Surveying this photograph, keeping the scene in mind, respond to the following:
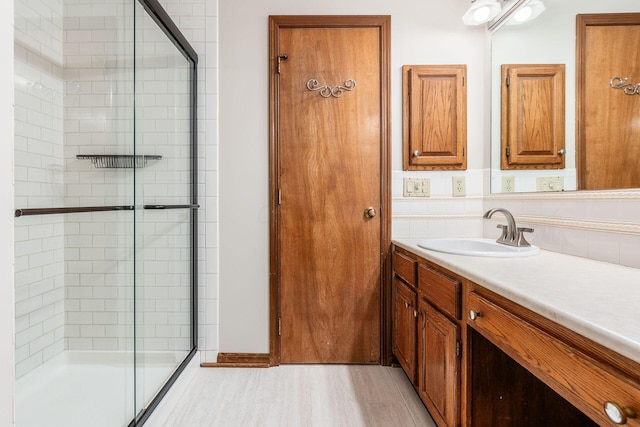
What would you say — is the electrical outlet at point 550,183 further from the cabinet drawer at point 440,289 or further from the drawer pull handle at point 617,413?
the drawer pull handle at point 617,413

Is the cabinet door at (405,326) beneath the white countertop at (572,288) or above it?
beneath

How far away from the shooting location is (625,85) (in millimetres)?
1258

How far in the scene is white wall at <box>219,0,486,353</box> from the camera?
2.18 meters

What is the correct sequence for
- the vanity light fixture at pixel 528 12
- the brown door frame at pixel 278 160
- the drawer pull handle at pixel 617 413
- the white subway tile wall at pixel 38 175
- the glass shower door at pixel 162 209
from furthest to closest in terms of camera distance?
the brown door frame at pixel 278 160 < the vanity light fixture at pixel 528 12 < the glass shower door at pixel 162 209 < the white subway tile wall at pixel 38 175 < the drawer pull handle at pixel 617 413

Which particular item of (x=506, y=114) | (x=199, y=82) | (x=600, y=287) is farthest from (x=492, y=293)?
(x=199, y=82)

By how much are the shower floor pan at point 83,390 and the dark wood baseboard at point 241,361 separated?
596mm

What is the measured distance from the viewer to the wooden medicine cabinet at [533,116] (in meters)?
1.62

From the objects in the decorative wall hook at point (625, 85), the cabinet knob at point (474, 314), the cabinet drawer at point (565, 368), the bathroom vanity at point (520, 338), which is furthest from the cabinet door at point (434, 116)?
the cabinet drawer at point (565, 368)

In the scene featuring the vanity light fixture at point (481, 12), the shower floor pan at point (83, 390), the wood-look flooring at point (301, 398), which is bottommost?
the wood-look flooring at point (301, 398)

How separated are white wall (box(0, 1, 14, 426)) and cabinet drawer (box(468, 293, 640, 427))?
129 centimetres

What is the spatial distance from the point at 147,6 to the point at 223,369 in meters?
1.99

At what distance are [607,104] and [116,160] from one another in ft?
6.44

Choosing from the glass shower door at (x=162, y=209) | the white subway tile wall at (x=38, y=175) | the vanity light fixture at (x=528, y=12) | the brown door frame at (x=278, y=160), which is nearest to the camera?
the white subway tile wall at (x=38, y=175)

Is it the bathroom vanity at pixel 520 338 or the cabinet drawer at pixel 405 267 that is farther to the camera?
the cabinet drawer at pixel 405 267
